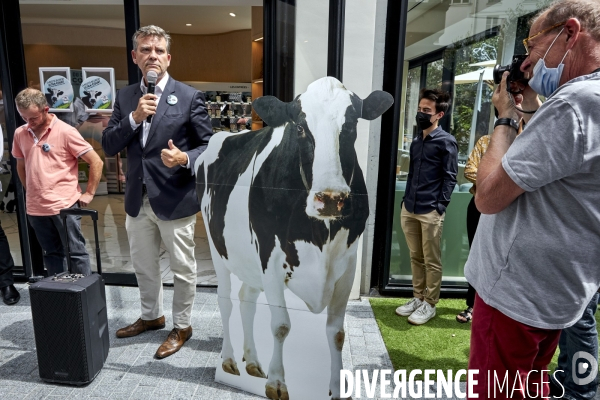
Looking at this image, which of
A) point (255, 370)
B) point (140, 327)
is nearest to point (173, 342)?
point (140, 327)

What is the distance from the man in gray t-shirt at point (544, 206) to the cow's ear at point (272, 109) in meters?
0.96

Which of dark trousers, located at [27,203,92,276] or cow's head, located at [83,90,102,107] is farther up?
cow's head, located at [83,90,102,107]

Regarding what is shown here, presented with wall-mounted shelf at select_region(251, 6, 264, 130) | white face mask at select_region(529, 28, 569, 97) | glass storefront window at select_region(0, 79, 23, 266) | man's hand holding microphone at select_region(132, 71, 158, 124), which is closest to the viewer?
white face mask at select_region(529, 28, 569, 97)

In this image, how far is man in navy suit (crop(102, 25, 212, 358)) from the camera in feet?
7.99

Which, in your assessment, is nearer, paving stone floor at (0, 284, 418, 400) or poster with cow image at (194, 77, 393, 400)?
poster with cow image at (194, 77, 393, 400)

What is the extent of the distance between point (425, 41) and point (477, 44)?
49 centimetres

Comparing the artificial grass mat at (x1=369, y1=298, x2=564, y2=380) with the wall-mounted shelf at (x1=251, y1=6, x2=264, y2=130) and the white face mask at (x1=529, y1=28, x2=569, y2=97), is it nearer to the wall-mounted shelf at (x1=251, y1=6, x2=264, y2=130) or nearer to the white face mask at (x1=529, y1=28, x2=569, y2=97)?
the white face mask at (x1=529, y1=28, x2=569, y2=97)

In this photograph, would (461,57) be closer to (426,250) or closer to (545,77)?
(426,250)

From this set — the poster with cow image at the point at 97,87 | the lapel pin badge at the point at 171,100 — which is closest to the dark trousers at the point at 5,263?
the poster with cow image at the point at 97,87

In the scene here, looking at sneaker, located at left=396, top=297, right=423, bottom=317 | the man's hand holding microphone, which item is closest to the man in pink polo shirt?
the man's hand holding microphone

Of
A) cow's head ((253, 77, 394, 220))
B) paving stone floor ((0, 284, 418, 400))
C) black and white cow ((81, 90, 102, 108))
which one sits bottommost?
paving stone floor ((0, 284, 418, 400))

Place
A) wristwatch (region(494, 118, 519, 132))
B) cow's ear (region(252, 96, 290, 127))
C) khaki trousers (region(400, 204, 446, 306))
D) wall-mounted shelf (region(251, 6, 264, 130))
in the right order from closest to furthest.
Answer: wristwatch (region(494, 118, 519, 132)) → cow's ear (region(252, 96, 290, 127)) → wall-mounted shelf (region(251, 6, 264, 130)) → khaki trousers (region(400, 204, 446, 306))

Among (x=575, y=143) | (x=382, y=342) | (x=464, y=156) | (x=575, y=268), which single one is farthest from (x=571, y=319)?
(x=464, y=156)

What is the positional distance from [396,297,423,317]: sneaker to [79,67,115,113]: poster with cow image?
315 cm
